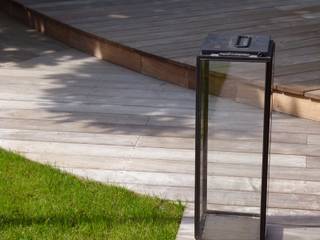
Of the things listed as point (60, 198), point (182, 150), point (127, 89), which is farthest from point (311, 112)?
point (60, 198)

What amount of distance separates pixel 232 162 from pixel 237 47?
2.17 feet

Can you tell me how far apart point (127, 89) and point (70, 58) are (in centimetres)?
121

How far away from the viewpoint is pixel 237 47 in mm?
3461

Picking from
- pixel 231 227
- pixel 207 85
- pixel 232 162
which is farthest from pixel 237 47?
pixel 231 227

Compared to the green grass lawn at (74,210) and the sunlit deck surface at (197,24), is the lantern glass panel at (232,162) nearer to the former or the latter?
the green grass lawn at (74,210)

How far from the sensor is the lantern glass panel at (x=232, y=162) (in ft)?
12.3

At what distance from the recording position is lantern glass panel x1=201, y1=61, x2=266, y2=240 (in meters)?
3.75

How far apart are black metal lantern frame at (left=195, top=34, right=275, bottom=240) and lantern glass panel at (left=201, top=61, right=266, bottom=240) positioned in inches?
1.6

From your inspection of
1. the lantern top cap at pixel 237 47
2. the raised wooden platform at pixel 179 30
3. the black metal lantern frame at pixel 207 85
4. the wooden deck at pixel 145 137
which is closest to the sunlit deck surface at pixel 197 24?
the raised wooden platform at pixel 179 30

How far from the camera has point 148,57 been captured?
22.2 ft

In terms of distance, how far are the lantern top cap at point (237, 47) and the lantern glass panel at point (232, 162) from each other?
142mm

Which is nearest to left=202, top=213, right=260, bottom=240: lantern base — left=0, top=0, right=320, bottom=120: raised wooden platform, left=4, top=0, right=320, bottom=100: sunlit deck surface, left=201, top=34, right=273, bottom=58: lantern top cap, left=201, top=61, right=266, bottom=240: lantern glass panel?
left=201, top=61, right=266, bottom=240: lantern glass panel

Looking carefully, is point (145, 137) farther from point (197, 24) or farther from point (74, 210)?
point (197, 24)

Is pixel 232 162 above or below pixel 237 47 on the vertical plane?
below
